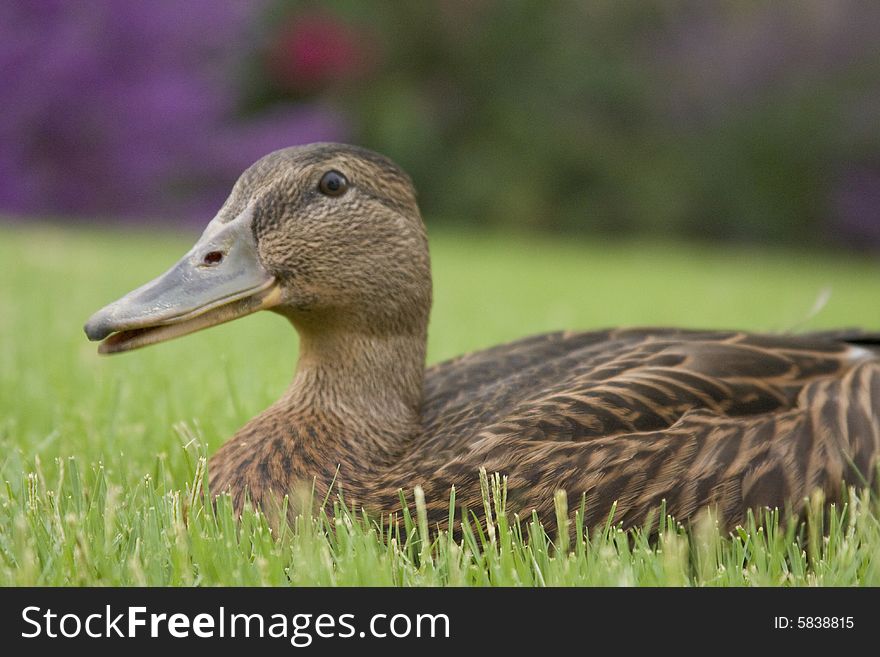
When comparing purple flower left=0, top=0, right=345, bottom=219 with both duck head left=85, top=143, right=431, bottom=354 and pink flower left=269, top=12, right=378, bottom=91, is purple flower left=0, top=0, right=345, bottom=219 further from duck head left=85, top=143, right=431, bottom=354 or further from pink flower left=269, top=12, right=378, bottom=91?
duck head left=85, top=143, right=431, bottom=354

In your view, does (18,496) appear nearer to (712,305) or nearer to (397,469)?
(397,469)

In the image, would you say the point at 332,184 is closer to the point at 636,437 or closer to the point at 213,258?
the point at 213,258

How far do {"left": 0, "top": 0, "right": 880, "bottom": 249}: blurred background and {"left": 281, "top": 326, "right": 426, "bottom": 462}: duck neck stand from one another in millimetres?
9613

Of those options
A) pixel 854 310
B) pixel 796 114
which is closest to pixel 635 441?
pixel 854 310

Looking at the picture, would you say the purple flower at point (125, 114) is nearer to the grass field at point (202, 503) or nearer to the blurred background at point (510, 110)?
the blurred background at point (510, 110)

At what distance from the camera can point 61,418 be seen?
9.73ft

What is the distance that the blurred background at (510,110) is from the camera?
11.7m

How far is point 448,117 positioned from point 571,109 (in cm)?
166

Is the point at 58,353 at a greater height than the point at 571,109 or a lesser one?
lesser

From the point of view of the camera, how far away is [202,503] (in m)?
2.15

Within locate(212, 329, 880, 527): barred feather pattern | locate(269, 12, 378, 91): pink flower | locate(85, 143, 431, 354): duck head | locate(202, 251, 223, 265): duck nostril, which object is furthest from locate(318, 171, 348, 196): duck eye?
locate(269, 12, 378, 91): pink flower

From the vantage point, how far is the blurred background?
11.7m
